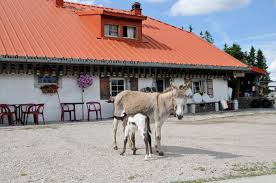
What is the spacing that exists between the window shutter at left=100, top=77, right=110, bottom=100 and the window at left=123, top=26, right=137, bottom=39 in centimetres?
418

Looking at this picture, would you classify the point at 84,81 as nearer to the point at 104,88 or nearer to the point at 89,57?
the point at 89,57

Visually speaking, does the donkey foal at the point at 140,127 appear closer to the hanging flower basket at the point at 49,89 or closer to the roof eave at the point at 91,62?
the roof eave at the point at 91,62

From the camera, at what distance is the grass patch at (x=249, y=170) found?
731 centimetres

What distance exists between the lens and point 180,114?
29.8 feet

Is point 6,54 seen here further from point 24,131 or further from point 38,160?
point 38,160

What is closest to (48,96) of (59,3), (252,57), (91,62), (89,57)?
(91,62)

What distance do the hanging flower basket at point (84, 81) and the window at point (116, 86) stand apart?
172cm

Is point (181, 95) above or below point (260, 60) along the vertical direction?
below

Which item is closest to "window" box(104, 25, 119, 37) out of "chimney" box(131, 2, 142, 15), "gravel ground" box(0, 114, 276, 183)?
"chimney" box(131, 2, 142, 15)

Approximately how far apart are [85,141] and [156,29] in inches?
703

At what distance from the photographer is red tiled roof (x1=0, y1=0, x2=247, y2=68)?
61.3 ft

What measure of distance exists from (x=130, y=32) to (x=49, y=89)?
7124mm

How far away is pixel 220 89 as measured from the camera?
26.4 m

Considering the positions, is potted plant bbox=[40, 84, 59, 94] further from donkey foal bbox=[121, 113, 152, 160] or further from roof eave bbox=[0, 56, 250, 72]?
donkey foal bbox=[121, 113, 152, 160]
